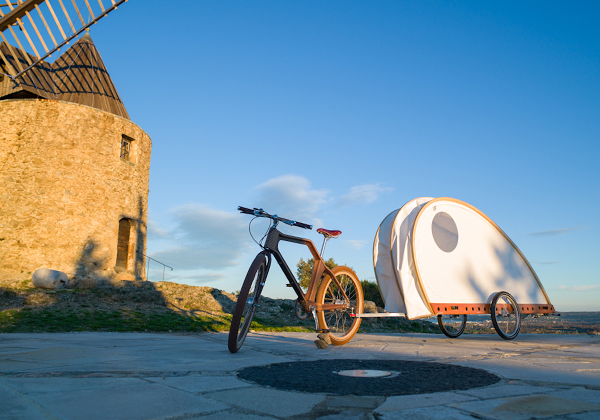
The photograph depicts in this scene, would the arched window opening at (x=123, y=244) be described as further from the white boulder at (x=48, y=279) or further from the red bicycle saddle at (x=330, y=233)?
the red bicycle saddle at (x=330, y=233)

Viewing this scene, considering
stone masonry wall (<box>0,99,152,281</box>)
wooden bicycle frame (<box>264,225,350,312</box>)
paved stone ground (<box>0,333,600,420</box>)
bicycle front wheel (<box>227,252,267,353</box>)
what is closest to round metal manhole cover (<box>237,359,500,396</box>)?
paved stone ground (<box>0,333,600,420</box>)

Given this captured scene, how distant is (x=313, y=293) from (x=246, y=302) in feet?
3.58

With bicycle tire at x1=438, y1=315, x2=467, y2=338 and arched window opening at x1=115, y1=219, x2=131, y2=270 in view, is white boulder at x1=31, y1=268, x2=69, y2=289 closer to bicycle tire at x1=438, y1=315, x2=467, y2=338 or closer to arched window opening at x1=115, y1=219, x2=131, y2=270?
arched window opening at x1=115, y1=219, x2=131, y2=270

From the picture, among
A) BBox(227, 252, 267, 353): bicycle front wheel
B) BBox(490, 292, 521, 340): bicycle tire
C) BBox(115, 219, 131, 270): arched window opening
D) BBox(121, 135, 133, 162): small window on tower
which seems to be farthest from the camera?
BBox(121, 135, 133, 162): small window on tower

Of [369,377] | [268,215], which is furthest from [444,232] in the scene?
[369,377]

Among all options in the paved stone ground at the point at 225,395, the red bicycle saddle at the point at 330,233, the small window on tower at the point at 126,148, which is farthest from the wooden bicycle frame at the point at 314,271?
the small window on tower at the point at 126,148

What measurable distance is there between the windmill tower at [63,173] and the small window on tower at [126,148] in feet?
0.14

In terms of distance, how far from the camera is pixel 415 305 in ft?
20.9

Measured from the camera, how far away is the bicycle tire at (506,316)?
655 centimetres

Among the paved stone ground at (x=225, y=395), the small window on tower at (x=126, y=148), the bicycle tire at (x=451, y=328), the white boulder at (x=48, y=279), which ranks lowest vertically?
the paved stone ground at (x=225, y=395)

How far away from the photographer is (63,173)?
1520cm

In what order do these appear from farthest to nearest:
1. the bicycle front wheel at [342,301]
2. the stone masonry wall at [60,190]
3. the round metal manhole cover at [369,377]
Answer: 1. the stone masonry wall at [60,190]
2. the bicycle front wheel at [342,301]
3. the round metal manhole cover at [369,377]

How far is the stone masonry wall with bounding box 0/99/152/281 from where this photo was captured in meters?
14.6

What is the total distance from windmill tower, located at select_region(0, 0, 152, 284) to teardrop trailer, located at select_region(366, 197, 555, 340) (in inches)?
434
